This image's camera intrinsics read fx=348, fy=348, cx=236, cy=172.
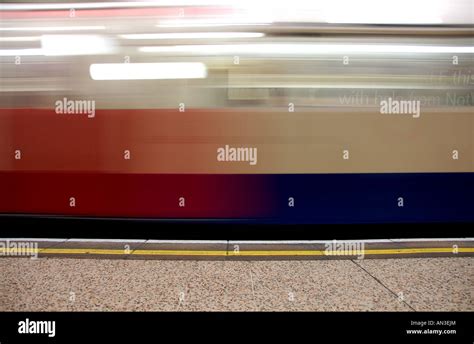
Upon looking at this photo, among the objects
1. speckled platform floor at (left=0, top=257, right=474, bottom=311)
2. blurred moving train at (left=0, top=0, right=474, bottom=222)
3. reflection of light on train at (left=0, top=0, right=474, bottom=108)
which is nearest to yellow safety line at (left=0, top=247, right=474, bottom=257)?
speckled platform floor at (left=0, top=257, right=474, bottom=311)

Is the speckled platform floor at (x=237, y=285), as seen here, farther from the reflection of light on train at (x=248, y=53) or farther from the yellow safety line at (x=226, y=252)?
the reflection of light on train at (x=248, y=53)

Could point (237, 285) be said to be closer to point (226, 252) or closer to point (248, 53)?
point (226, 252)

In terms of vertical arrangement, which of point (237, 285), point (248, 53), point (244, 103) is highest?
point (248, 53)

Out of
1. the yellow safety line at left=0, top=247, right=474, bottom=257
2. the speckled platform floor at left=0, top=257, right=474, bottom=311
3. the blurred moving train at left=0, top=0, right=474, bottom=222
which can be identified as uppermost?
the blurred moving train at left=0, top=0, right=474, bottom=222

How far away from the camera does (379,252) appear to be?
2.88 metres

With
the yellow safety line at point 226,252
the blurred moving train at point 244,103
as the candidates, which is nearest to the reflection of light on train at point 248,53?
the blurred moving train at point 244,103

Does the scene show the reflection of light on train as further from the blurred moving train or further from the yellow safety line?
the yellow safety line

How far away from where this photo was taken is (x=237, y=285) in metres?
2.22

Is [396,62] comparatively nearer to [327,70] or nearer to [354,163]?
[327,70]

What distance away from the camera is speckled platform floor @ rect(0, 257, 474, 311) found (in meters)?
1.95

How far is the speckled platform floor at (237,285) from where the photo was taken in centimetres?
195

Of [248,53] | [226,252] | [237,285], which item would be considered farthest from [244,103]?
[237,285]
